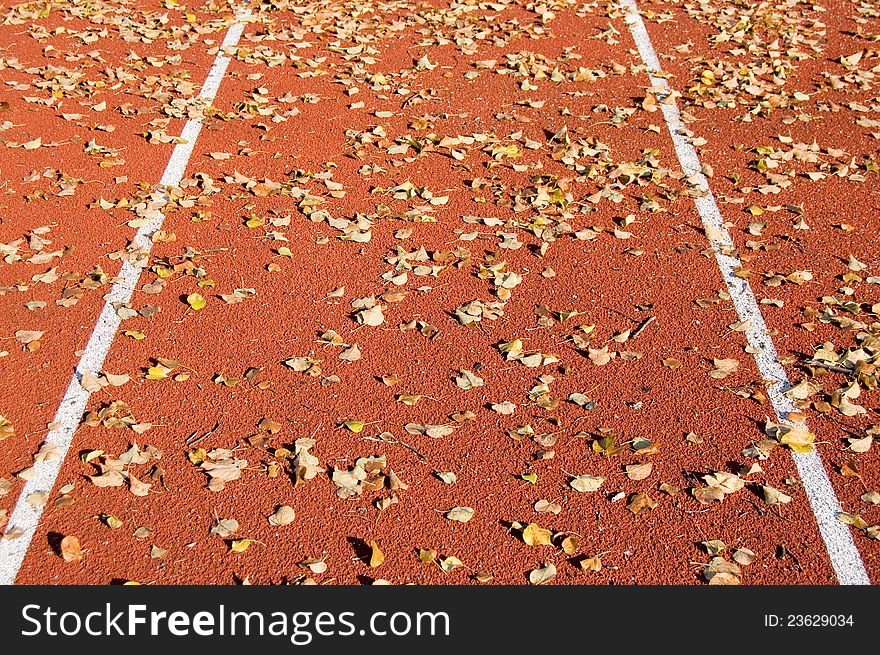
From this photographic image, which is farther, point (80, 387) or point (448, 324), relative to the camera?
point (448, 324)

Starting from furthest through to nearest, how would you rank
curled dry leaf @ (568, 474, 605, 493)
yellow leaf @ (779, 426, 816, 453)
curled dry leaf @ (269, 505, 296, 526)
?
yellow leaf @ (779, 426, 816, 453), curled dry leaf @ (568, 474, 605, 493), curled dry leaf @ (269, 505, 296, 526)

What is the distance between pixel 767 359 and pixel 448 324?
1745 mm

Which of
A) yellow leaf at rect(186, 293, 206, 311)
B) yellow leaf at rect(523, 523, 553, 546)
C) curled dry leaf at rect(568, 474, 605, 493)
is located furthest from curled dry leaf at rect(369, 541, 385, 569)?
yellow leaf at rect(186, 293, 206, 311)

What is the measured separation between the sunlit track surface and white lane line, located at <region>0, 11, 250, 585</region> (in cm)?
5

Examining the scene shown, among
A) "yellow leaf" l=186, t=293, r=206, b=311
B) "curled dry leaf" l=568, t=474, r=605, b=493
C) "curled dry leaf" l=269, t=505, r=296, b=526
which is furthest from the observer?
"yellow leaf" l=186, t=293, r=206, b=311

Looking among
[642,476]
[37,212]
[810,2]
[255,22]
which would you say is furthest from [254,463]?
[810,2]

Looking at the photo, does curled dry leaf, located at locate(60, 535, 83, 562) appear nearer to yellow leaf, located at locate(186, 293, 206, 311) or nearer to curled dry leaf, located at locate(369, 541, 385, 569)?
curled dry leaf, located at locate(369, 541, 385, 569)

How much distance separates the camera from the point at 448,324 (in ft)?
16.7

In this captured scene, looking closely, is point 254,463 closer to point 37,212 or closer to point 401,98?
point 37,212

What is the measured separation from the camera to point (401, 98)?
793 centimetres

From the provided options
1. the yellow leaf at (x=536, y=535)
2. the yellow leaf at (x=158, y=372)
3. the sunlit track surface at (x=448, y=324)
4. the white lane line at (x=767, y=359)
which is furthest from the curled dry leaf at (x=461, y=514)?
the yellow leaf at (x=158, y=372)

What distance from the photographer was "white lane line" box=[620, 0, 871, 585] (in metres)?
3.72

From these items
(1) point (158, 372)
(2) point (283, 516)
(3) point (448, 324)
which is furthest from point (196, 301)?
(2) point (283, 516)

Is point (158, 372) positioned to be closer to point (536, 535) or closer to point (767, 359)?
point (536, 535)
